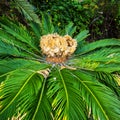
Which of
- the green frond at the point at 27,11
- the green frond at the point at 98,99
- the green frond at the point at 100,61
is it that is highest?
the green frond at the point at 27,11

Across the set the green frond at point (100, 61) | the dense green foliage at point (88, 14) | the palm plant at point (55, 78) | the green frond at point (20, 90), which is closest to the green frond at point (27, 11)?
the palm plant at point (55, 78)

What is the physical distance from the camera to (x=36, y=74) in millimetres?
3273

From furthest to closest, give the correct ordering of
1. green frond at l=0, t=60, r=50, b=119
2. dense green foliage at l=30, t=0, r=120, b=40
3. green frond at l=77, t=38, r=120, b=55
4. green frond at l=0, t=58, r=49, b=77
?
dense green foliage at l=30, t=0, r=120, b=40 → green frond at l=77, t=38, r=120, b=55 → green frond at l=0, t=58, r=49, b=77 → green frond at l=0, t=60, r=50, b=119

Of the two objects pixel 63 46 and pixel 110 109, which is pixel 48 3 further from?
pixel 110 109

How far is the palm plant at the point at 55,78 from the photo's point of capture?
2.87 m

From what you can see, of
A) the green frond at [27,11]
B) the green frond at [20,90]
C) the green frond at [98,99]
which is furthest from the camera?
the green frond at [27,11]

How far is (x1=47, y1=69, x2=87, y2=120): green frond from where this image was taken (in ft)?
9.33

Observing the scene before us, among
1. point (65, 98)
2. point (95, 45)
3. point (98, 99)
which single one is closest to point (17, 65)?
point (65, 98)

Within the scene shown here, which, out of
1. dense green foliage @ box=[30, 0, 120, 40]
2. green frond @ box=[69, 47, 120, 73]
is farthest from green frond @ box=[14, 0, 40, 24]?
dense green foliage @ box=[30, 0, 120, 40]

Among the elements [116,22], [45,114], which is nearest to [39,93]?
[45,114]

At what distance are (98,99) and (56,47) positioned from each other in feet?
3.03

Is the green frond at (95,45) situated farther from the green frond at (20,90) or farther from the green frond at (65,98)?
the green frond at (20,90)

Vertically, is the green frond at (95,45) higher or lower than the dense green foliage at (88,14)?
lower

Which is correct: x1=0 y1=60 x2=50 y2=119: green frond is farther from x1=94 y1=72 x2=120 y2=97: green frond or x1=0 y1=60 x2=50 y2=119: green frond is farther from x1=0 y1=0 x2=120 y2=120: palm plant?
x1=94 y1=72 x2=120 y2=97: green frond
